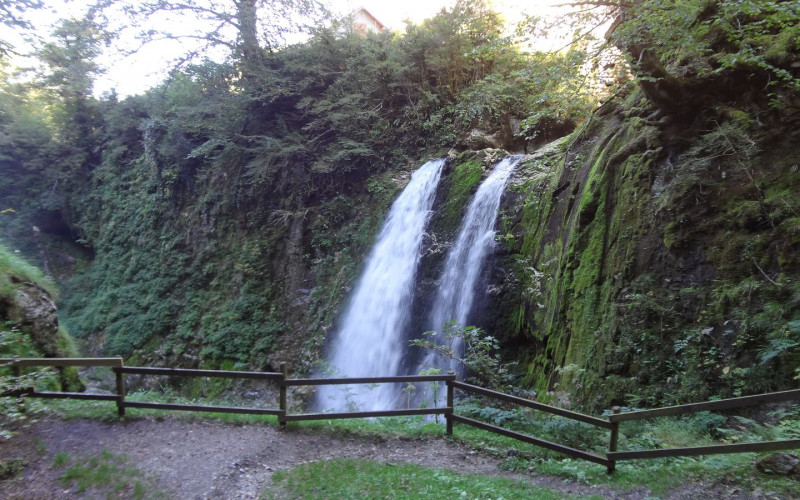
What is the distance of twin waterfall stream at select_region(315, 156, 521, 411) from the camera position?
9906 millimetres

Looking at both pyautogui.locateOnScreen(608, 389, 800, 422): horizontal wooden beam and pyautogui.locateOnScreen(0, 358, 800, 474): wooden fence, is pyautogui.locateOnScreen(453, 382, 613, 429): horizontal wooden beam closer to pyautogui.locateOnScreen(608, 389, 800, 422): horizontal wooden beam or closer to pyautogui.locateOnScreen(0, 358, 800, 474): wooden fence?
pyautogui.locateOnScreen(0, 358, 800, 474): wooden fence

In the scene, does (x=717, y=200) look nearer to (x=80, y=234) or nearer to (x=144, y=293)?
(x=144, y=293)

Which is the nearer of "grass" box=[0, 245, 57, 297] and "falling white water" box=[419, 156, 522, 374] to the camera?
"grass" box=[0, 245, 57, 297]

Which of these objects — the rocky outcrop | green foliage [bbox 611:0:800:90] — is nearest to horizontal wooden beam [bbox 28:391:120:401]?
the rocky outcrop

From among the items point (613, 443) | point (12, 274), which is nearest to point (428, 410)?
point (613, 443)

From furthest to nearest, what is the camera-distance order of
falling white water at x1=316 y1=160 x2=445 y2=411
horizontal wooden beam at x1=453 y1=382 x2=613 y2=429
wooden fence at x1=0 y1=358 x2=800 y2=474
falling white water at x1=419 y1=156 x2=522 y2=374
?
falling white water at x1=316 y1=160 x2=445 y2=411 < falling white water at x1=419 y1=156 x2=522 y2=374 < horizontal wooden beam at x1=453 y1=382 x2=613 y2=429 < wooden fence at x1=0 y1=358 x2=800 y2=474

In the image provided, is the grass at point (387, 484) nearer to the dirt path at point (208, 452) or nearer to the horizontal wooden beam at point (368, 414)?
the dirt path at point (208, 452)

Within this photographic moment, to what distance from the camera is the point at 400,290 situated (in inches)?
454

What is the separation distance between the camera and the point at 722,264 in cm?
532

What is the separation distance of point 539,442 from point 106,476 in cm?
491

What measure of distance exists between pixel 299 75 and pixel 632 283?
14.8m

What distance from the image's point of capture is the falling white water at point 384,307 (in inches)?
427

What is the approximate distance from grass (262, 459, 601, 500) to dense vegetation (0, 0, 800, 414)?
2.06 m

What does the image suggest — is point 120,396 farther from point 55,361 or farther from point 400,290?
point 400,290
